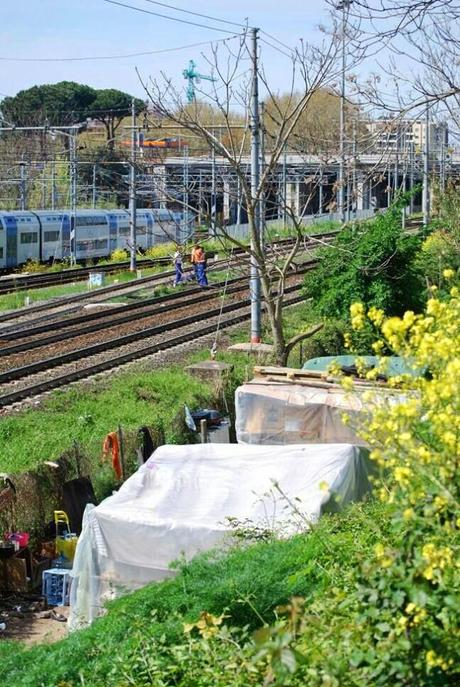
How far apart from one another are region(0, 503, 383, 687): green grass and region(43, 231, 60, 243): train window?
39.9 metres

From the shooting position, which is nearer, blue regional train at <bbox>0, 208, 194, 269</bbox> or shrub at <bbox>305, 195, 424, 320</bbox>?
shrub at <bbox>305, 195, 424, 320</bbox>

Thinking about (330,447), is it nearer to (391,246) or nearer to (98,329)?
(391,246)

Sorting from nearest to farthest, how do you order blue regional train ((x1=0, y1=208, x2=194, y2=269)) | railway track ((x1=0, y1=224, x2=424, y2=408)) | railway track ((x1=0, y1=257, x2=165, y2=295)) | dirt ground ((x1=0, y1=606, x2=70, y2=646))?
1. dirt ground ((x1=0, y1=606, x2=70, y2=646))
2. railway track ((x1=0, y1=224, x2=424, y2=408))
3. railway track ((x1=0, y1=257, x2=165, y2=295))
4. blue regional train ((x1=0, y1=208, x2=194, y2=269))

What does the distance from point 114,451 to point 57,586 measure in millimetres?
2746

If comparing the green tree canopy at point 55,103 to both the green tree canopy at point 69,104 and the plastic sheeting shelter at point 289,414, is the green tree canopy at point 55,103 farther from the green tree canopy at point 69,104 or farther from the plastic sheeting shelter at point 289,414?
the plastic sheeting shelter at point 289,414

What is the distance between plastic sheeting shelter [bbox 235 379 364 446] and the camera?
1453 cm

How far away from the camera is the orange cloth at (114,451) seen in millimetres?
14480

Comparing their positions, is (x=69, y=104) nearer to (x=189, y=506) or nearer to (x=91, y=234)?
(x=91, y=234)

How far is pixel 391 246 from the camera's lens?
22109 millimetres

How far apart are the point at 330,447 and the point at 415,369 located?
20.1ft

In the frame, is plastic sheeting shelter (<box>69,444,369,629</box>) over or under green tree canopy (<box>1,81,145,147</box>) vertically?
under

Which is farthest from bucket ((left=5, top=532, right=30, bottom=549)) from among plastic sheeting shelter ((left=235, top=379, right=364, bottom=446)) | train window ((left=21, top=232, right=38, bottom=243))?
train window ((left=21, top=232, right=38, bottom=243))

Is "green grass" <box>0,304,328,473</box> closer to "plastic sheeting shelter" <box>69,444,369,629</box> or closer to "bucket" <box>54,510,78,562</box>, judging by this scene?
"bucket" <box>54,510,78,562</box>

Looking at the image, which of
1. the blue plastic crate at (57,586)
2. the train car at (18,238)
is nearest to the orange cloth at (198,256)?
the train car at (18,238)
